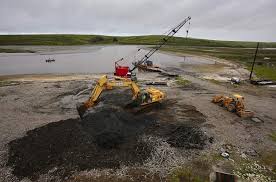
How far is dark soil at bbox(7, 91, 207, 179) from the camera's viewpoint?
42.8ft

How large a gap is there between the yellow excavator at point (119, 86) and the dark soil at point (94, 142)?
904mm

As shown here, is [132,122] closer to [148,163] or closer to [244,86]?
[148,163]

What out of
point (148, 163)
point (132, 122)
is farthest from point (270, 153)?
point (132, 122)

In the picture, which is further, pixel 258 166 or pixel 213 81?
pixel 213 81

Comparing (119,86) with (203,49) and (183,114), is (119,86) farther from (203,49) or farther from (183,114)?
(203,49)

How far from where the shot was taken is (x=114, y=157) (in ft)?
45.2

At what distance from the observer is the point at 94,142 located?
50.2 feet

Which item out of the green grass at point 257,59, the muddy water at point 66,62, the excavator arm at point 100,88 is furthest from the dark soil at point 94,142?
the green grass at point 257,59

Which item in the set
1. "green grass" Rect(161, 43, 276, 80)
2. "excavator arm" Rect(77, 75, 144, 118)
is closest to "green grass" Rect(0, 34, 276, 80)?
"green grass" Rect(161, 43, 276, 80)

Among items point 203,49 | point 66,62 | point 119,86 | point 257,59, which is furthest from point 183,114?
point 203,49

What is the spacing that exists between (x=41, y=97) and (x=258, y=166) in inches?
867

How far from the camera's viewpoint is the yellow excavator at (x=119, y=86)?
58.7 feet

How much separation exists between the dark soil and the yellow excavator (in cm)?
90

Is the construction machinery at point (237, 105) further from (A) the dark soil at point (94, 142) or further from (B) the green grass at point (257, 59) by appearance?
(B) the green grass at point (257, 59)
